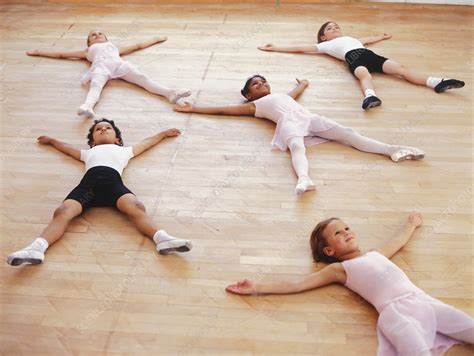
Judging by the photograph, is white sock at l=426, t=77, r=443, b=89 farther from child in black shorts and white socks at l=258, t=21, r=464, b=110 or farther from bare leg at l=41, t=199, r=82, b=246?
bare leg at l=41, t=199, r=82, b=246

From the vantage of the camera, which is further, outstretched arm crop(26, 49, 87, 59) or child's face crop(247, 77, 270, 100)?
outstretched arm crop(26, 49, 87, 59)

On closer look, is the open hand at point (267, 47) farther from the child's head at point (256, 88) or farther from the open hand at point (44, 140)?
the open hand at point (44, 140)

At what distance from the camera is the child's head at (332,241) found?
7.34ft

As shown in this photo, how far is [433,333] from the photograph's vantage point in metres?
1.90

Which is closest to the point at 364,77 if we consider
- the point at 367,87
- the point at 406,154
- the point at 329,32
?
the point at 367,87

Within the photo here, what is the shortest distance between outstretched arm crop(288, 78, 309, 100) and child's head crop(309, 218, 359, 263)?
1428mm

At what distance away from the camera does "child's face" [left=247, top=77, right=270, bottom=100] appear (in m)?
3.46

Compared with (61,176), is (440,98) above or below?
above

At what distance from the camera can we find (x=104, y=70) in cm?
384

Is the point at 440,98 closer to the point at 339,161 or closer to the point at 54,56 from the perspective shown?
the point at 339,161

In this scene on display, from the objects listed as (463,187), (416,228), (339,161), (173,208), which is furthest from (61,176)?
(463,187)

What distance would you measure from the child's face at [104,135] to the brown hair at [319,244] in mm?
1282

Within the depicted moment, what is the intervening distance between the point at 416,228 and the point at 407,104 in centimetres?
124

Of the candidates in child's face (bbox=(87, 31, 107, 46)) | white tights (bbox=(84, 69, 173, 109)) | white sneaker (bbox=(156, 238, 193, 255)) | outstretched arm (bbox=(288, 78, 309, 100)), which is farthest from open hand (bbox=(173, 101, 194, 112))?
white sneaker (bbox=(156, 238, 193, 255))
